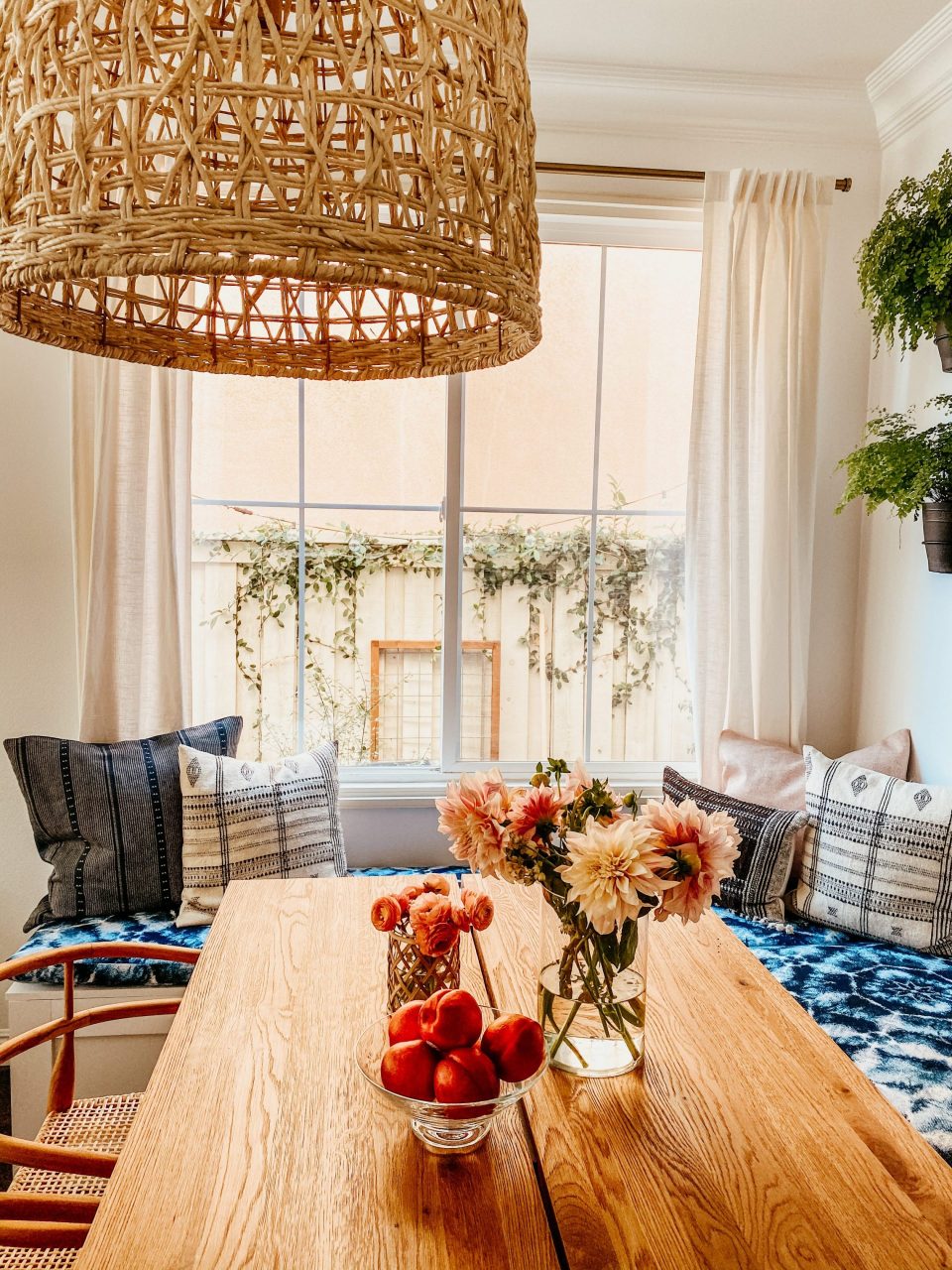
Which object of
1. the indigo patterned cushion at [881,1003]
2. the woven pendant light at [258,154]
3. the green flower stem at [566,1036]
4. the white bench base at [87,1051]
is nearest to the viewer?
the woven pendant light at [258,154]

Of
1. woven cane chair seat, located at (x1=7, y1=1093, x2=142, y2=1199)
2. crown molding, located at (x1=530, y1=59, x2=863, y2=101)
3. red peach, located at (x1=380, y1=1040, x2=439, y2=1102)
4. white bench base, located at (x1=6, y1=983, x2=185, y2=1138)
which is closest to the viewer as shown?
red peach, located at (x1=380, y1=1040, x2=439, y2=1102)

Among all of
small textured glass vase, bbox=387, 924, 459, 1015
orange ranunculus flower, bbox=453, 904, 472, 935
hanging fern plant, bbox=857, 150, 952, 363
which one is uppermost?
hanging fern plant, bbox=857, 150, 952, 363

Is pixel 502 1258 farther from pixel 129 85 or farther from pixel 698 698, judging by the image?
pixel 698 698

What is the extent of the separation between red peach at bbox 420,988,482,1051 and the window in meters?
1.94

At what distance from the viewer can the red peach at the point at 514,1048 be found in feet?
3.72

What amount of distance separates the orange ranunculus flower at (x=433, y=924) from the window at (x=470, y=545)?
1748mm

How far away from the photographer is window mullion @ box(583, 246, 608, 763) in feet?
10.0

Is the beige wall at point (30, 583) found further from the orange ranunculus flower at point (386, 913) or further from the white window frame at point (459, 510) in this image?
A: the orange ranunculus flower at point (386, 913)

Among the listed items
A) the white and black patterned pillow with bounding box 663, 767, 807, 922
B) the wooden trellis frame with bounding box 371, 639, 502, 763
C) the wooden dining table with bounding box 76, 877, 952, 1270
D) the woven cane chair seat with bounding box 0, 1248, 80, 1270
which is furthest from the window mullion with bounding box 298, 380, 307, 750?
the woven cane chair seat with bounding box 0, 1248, 80, 1270

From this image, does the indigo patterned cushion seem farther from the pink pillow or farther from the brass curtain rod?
the brass curtain rod

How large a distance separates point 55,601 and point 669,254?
2.19m

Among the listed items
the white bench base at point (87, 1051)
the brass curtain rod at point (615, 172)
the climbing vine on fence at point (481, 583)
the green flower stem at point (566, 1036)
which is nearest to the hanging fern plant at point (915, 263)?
the brass curtain rod at point (615, 172)

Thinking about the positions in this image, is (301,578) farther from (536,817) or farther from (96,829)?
(536,817)

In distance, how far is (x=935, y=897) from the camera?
2385 millimetres
